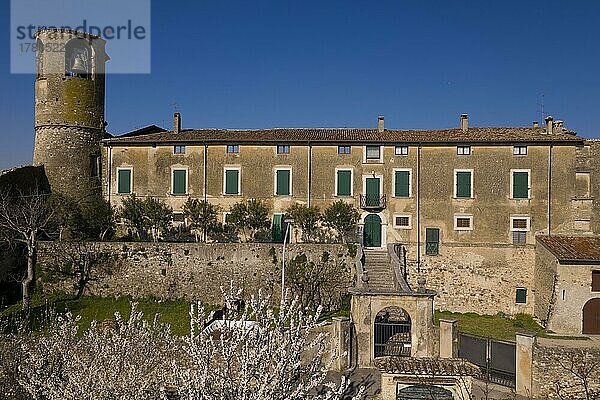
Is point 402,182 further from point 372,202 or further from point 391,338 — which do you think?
point 391,338

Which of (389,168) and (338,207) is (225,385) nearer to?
(338,207)

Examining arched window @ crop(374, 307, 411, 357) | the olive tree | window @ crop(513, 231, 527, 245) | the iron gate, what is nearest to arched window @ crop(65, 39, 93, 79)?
the olive tree

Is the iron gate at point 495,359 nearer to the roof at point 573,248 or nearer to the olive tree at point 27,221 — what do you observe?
the roof at point 573,248

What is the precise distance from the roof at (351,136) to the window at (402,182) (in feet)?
4.98

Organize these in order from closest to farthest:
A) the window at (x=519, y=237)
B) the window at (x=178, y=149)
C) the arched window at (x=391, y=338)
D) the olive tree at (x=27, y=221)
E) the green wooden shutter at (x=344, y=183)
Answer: the arched window at (x=391, y=338), the olive tree at (x=27, y=221), the window at (x=519, y=237), the green wooden shutter at (x=344, y=183), the window at (x=178, y=149)

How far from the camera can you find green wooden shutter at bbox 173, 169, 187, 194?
97.8 feet

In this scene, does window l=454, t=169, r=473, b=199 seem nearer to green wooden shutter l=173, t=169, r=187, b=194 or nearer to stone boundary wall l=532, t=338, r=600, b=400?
stone boundary wall l=532, t=338, r=600, b=400

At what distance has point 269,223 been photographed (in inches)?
1131

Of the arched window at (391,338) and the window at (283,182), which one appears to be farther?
the window at (283,182)

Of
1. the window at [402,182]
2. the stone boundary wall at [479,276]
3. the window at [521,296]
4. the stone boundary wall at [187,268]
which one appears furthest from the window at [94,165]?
the window at [521,296]

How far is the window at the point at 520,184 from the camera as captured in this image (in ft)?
90.4

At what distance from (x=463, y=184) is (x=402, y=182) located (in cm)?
291

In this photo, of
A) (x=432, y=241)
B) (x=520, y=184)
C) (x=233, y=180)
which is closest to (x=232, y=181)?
(x=233, y=180)

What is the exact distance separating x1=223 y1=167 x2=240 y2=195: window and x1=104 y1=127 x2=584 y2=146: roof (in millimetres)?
1518
